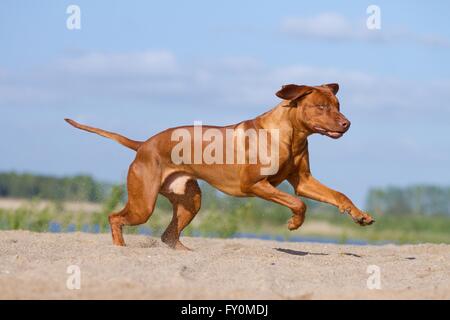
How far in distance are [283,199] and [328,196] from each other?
62 cm

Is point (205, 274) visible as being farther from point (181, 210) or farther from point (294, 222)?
point (181, 210)

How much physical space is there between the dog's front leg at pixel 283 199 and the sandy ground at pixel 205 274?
42 centimetres

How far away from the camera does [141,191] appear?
10914mm

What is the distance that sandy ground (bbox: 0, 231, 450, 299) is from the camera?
757cm

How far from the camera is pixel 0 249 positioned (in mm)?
10578

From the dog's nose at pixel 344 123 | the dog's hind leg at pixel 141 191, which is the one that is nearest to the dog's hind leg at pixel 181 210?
the dog's hind leg at pixel 141 191

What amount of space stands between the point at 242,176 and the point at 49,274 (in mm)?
2944

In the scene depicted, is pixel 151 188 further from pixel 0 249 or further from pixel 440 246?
pixel 440 246

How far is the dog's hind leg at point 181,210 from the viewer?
1144 centimetres

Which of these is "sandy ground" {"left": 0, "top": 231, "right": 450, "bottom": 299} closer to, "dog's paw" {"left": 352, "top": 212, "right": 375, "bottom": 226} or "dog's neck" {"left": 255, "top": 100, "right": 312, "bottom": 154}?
"dog's paw" {"left": 352, "top": 212, "right": 375, "bottom": 226}

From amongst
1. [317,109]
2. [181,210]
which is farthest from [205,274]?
[181,210]

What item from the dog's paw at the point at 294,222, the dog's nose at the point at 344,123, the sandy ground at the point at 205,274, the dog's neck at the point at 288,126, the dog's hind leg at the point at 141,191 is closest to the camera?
the sandy ground at the point at 205,274

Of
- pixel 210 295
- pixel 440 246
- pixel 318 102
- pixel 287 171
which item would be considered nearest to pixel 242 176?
pixel 287 171

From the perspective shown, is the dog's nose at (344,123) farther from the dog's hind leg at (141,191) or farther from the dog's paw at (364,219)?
the dog's hind leg at (141,191)
